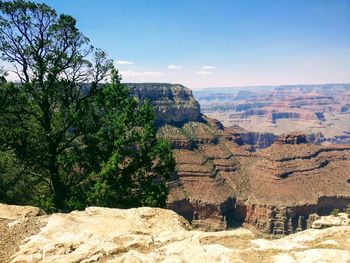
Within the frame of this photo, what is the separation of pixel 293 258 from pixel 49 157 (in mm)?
16980

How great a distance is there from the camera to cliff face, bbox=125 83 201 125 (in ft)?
415

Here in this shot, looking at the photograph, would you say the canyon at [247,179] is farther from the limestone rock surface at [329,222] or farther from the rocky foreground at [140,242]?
the rocky foreground at [140,242]

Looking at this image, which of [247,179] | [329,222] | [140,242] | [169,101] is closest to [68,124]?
[140,242]

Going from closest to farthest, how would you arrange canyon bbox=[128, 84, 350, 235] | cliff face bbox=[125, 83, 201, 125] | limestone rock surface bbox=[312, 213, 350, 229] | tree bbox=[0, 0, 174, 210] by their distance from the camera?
1. tree bbox=[0, 0, 174, 210]
2. limestone rock surface bbox=[312, 213, 350, 229]
3. canyon bbox=[128, 84, 350, 235]
4. cliff face bbox=[125, 83, 201, 125]

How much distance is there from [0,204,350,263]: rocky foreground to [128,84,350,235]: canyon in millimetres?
56808

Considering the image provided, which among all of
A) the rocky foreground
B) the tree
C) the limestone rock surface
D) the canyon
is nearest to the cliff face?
the canyon

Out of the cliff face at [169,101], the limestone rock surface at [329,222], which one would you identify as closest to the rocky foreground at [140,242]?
the limestone rock surface at [329,222]

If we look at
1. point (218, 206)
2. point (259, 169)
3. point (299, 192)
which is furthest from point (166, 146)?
point (259, 169)

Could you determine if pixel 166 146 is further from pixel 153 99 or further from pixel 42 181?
pixel 153 99

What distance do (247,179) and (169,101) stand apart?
166 feet

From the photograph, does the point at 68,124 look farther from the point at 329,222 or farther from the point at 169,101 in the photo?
the point at 169,101

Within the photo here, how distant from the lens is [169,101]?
465 ft

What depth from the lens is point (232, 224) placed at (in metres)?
90.2

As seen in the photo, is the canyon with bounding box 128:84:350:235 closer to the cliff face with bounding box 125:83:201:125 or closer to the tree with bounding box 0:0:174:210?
the cliff face with bounding box 125:83:201:125
